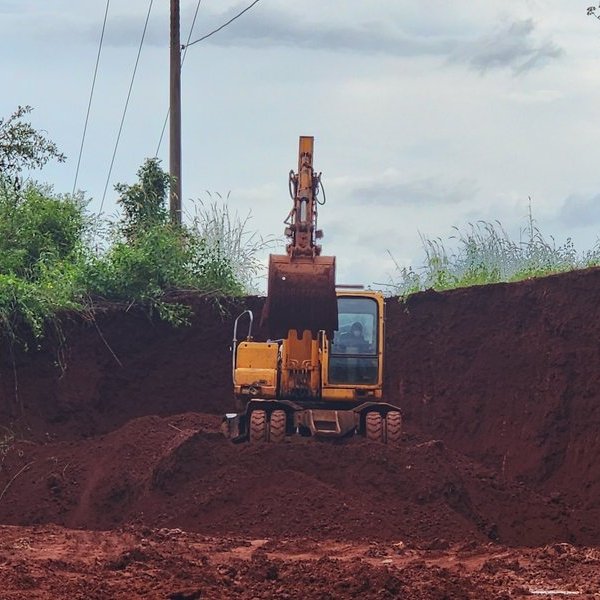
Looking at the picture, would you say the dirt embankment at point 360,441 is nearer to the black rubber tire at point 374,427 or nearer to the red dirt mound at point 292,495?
the red dirt mound at point 292,495

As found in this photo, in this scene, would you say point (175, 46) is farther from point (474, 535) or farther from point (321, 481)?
point (474, 535)

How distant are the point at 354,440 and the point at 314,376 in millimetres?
1226

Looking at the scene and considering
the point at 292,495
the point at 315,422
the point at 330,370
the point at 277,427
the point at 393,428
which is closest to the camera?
the point at 292,495

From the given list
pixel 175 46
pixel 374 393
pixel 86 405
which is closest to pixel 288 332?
pixel 374 393

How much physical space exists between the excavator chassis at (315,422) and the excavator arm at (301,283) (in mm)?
1449

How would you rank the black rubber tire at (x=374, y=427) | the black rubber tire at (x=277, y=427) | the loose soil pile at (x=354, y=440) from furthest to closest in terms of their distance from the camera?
the black rubber tire at (x=374, y=427) → the black rubber tire at (x=277, y=427) → the loose soil pile at (x=354, y=440)

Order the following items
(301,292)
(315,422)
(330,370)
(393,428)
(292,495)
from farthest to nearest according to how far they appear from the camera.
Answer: (330,370), (393,428), (315,422), (301,292), (292,495)

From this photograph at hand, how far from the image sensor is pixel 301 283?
16.8 metres

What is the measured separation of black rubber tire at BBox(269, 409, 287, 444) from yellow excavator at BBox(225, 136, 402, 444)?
0.01 meters

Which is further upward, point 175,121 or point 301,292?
point 175,121

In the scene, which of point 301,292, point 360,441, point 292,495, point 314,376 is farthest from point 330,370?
point 292,495

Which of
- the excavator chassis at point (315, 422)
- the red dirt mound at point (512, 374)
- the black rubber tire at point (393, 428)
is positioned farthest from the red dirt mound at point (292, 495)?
the red dirt mound at point (512, 374)

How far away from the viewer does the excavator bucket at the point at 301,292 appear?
16750 mm

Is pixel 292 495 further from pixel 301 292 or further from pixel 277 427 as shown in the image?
pixel 301 292
